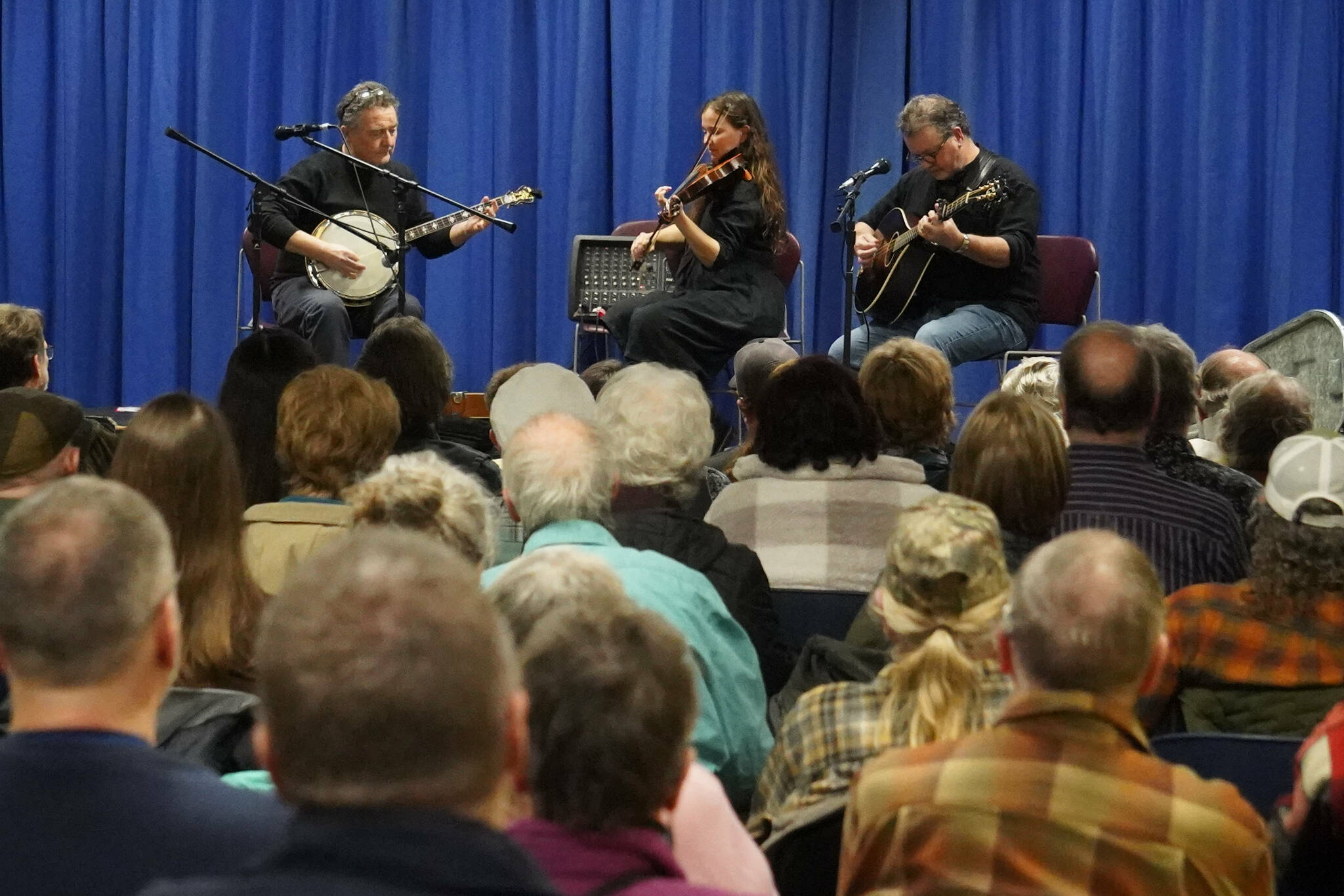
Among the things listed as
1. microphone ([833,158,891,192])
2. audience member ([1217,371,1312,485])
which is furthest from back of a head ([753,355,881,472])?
microphone ([833,158,891,192])

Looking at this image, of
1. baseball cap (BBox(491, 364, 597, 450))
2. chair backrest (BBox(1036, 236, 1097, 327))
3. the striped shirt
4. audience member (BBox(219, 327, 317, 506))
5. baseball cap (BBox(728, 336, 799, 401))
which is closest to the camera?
the striped shirt

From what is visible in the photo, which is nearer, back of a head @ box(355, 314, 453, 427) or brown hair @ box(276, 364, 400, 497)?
brown hair @ box(276, 364, 400, 497)

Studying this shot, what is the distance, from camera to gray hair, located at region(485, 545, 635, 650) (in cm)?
166

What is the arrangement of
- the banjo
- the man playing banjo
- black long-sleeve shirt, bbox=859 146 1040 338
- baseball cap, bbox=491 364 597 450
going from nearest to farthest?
baseball cap, bbox=491 364 597 450, black long-sleeve shirt, bbox=859 146 1040 338, the man playing banjo, the banjo

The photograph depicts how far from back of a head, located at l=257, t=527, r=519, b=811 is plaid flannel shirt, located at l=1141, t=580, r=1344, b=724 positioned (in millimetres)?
1412

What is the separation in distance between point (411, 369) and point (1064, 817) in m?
2.50

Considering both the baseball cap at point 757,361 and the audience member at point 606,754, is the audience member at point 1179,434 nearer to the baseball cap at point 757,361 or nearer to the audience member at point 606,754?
the baseball cap at point 757,361

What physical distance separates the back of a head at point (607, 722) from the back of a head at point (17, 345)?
120 inches

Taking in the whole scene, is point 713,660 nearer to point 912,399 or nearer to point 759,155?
point 912,399

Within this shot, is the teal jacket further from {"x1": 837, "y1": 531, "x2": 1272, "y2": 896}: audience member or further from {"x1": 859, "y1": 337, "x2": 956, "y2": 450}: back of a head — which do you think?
{"x1": 859, "y1": 337, "x2": 956, "y2": 450}: back of a head

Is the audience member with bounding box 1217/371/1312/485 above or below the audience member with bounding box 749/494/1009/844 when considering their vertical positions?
above

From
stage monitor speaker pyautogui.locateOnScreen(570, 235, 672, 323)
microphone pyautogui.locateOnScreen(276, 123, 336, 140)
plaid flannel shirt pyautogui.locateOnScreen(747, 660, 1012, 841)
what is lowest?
plaid flannel shirt pyautogui.locateOnScreen(747, 660, 1012, 841)

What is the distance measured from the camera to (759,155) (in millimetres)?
5836

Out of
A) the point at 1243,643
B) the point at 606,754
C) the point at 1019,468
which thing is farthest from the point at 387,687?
the point at 1019,468
